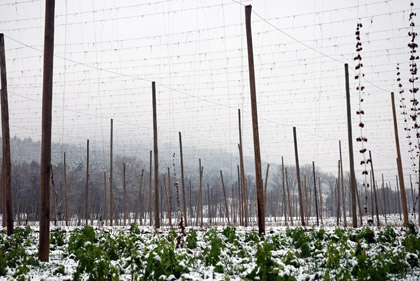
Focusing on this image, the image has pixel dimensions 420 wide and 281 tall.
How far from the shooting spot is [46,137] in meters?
7.74

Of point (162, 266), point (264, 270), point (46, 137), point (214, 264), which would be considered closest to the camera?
point (264, 270)

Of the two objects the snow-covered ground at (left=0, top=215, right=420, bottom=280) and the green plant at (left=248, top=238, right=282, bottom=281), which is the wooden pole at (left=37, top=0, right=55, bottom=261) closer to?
the snow-covered ground at (left=0, top=215, right=420, bottom=280)

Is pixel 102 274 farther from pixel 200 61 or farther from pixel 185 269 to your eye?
pixel 200 61

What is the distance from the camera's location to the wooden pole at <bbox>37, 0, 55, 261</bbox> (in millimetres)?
7441

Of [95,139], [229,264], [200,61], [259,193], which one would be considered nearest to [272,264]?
[229,264]

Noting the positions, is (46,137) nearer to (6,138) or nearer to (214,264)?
(214,264)

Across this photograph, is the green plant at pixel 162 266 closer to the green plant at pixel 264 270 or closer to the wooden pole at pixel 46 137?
the green plant at pixel 264 270

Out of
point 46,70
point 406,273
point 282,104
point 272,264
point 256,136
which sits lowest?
point 406,273

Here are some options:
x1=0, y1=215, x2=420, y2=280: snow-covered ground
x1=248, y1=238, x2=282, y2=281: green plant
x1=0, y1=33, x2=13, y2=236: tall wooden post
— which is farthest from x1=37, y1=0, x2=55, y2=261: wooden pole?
x1=0, y1=33, x2=13, y2=236: tall wooden post

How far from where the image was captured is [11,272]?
6.16 metres

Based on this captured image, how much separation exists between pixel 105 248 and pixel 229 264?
2991 millimetres

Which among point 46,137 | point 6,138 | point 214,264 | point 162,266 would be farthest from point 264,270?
point 6,138

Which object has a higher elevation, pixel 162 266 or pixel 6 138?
pixel 6 138

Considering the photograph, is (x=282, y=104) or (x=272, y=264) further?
(x=282, y=104)
